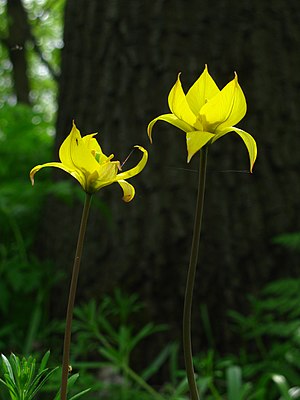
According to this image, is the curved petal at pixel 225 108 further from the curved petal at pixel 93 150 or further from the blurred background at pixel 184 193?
the blurred background at pixel 184 193

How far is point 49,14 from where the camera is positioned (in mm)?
11609

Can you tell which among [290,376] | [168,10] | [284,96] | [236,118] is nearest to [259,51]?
[284,96]

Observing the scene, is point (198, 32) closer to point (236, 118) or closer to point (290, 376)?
point (290, 376)

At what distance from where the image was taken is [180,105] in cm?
75

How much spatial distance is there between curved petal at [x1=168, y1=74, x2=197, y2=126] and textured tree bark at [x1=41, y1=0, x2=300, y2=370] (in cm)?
186

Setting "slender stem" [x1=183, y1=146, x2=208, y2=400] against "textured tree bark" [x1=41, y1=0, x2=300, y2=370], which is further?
"textured tree bark" [x1=41, y1=0, x2=300, y2=370]

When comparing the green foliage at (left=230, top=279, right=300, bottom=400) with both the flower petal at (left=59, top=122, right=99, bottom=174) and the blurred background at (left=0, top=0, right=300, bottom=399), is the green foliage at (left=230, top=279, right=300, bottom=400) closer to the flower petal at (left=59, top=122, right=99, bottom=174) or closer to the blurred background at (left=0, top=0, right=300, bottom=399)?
the blurred background at (left=0, top=0, right=300, bottom=399)

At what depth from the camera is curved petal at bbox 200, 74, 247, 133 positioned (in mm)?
731

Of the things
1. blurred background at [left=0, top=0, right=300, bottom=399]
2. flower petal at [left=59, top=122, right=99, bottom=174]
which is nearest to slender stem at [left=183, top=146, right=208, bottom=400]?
flower petal at [left=59, top=122, right=99, bottom=174]

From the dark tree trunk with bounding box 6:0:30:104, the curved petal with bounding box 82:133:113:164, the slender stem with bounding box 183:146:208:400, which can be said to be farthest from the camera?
the dark tree trunk with bounding box 6:0:30:104

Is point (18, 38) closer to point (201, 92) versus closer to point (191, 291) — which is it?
point (201, 92)

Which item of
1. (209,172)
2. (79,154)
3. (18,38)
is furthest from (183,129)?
(18,38)

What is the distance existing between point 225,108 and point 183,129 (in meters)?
0.06

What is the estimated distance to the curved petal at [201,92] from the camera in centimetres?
78
